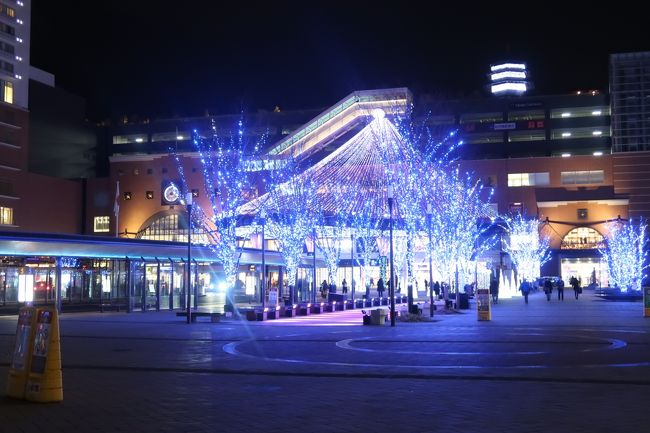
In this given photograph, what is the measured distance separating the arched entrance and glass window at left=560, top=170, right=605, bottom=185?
242 inches

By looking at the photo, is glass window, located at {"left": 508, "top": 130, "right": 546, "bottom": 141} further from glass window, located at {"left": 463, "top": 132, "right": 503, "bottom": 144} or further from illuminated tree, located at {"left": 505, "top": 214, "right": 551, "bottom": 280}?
illuminated tree, located at {"left": 505, "top": 214, "right": 551, "bottom": 280}

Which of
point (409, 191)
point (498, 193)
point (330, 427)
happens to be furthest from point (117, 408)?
point (498, 193)

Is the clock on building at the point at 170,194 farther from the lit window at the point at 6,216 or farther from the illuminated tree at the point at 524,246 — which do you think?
the illuminated tree at the point at 524,246

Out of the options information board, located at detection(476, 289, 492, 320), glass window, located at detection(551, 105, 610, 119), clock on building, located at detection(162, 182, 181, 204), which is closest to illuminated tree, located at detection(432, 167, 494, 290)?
information board, located at detection(476, 289, 492, 320)

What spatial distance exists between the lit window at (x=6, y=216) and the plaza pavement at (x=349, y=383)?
60.7 meters

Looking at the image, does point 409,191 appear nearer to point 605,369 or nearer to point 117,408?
point 605,369

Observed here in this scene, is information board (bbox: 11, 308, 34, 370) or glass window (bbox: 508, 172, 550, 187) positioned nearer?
information board (bbox: 11, 308, 34, 370)

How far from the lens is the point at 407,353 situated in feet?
55.6

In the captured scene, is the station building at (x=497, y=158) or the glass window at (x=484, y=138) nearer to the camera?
the station building at (x=497, y=158)

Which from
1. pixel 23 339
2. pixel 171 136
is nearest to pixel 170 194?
pixel 171 136

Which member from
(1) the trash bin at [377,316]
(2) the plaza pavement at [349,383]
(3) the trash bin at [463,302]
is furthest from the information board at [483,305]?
(3) the trash bin at [463,302]

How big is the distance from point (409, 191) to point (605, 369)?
3008 cm

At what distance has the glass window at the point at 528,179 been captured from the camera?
95.4 metres

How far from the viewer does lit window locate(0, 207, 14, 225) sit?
256ft
